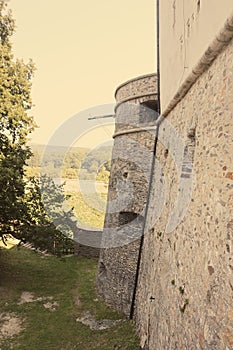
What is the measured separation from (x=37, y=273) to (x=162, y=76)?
11.3 m

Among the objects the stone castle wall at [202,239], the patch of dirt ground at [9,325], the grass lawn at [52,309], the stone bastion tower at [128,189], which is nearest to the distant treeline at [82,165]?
the grass lawn at [52,309]

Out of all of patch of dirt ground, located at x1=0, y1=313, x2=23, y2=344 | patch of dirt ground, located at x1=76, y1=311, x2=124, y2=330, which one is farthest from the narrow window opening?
patch of dirt ground, located at x1=0, y1=313, x2=23, y2=344

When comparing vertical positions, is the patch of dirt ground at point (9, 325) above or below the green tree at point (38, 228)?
below

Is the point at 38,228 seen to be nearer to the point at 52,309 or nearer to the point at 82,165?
the point at 52,309

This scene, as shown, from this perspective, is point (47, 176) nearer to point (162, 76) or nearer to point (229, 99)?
point (162, 76)

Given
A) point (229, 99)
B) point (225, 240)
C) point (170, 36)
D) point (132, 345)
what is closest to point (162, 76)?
point (170, 36)

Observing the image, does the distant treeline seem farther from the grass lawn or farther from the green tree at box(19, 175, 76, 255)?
the green tree at box(19, 175, 76, 255)

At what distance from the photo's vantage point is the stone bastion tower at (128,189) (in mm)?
9977

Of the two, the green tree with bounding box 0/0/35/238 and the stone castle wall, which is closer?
the stone castle wall

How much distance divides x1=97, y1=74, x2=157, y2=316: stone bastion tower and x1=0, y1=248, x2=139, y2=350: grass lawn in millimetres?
1042

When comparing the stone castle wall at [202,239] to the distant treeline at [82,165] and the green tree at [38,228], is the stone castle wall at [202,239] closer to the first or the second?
the green tree at [38,228]

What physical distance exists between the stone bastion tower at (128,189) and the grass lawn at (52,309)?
3.42ft

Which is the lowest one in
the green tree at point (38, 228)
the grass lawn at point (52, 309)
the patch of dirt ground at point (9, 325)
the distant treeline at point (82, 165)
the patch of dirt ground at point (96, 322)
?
the patch of dirt ground at point (9, 325)

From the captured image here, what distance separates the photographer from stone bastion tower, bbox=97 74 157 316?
9977mm
